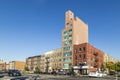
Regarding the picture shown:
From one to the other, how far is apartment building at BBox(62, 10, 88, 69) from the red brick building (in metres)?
4.26

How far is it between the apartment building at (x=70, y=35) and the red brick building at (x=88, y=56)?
426 cm

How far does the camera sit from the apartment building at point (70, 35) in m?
119

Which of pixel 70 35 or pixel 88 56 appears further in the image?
pixel 70 35

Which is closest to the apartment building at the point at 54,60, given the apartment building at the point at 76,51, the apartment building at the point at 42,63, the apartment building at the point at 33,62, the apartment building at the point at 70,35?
the apartment building at the point at 76,51

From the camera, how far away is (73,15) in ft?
422

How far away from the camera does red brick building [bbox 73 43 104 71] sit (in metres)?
108

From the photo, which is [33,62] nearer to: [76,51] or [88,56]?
[76,51]

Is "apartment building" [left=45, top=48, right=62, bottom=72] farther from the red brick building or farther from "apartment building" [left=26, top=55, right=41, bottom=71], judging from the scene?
the red brick building

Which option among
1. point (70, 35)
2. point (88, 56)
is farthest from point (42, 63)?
point (88, 56)

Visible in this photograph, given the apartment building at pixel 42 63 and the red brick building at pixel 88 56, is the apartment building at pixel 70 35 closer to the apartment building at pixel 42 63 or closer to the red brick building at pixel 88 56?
the red brick building at pixel 88 56

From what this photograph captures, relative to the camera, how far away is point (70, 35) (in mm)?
120438

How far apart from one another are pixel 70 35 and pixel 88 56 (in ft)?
59.5

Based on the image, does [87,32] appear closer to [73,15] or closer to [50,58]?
[73,15]

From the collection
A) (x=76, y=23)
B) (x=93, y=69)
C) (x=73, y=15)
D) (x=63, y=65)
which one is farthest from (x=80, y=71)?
(x=73, y=15)
